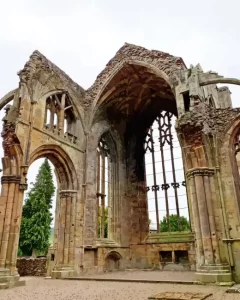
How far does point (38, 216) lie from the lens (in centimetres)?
2412

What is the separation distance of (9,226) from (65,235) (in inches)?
117

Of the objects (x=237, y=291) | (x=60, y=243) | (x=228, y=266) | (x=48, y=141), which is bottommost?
(x=237, y=291)

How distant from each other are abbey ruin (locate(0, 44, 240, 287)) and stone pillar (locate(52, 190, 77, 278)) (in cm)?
4

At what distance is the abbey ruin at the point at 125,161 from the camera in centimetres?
817

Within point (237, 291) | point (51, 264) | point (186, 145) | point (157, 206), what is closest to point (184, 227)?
point (157, 206)

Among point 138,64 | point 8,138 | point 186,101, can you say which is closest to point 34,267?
point 8,138

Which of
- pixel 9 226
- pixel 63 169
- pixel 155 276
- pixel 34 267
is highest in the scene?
pixel 63 169

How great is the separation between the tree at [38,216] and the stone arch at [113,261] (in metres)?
10.8

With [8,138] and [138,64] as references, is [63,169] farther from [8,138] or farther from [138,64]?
[138,64]

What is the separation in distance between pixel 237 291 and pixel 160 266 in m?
7.55

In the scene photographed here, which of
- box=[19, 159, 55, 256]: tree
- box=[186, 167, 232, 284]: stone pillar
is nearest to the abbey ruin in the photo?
box=[186, 167, 232, 284]: stone pillar

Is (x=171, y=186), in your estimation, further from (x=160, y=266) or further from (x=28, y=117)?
(x=28, y=117)

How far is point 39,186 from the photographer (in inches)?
1027

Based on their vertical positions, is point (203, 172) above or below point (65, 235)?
above
